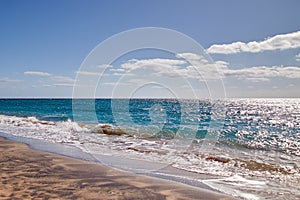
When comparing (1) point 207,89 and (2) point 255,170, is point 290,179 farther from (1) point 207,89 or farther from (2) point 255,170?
(1) point 207,89

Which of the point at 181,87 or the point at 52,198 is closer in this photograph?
the point at 52,198

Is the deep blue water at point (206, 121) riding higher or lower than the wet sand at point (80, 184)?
lower

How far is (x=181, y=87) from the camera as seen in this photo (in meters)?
11.3

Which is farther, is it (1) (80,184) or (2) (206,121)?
(2) (206,121)

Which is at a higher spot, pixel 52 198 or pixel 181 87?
pixel 181 87

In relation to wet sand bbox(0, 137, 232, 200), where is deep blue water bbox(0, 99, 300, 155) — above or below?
below

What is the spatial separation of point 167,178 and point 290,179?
12.8 feet

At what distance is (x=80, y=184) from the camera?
6.28 metres

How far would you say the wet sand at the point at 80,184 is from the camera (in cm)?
556

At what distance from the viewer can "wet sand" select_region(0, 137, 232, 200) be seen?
18.2 ft

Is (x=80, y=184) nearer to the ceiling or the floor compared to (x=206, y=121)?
nearer to the ceiling

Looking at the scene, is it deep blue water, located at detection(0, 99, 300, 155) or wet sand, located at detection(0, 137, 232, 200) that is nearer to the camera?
wet sand, located at detection(0, 137, 232, 200)

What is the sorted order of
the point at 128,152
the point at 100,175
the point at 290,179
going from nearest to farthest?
1. the point at 100,175
2. the point at 290,179
3. the point at 128,152

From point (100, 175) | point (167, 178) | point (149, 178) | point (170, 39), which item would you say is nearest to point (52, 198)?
point (100, 175)
